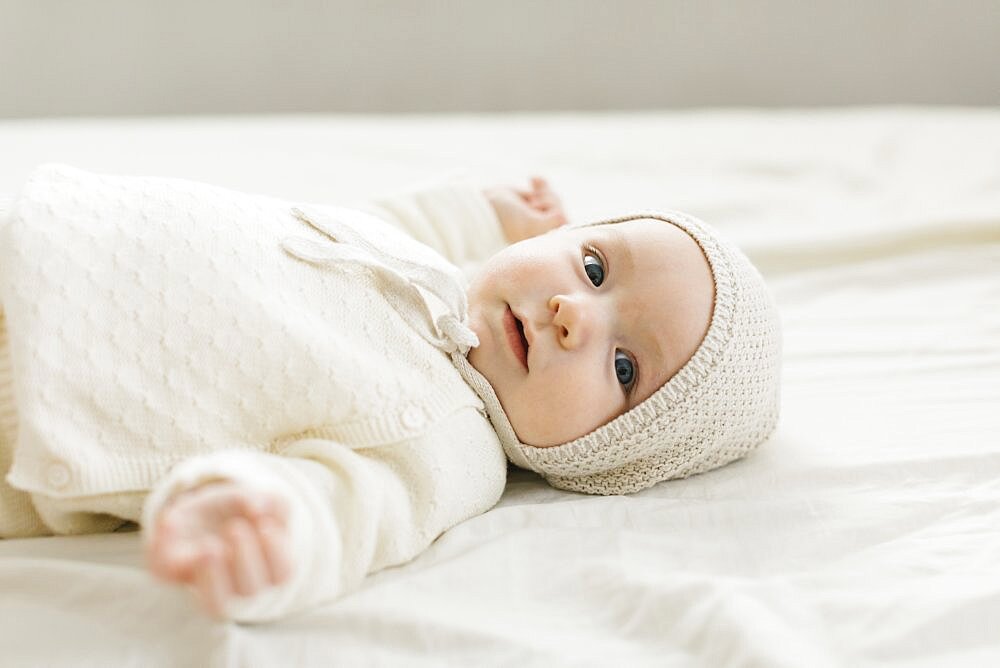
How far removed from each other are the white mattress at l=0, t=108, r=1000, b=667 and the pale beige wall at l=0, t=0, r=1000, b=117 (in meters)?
0.58

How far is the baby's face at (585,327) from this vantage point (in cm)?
99

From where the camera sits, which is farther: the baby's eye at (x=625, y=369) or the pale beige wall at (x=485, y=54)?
the pale beige wall at (x=485, y=54)

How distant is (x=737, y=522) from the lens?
95 cm

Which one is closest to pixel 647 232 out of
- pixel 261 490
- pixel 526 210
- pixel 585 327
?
pixel 585 327

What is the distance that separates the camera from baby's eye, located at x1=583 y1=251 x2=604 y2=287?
41.8 inches

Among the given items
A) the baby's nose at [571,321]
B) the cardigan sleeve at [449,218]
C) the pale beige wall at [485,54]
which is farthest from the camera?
the pale beige wall at [485,54]

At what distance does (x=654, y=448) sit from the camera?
101cm

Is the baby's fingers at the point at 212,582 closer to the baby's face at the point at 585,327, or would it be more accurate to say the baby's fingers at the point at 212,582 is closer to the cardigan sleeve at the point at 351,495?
the cardigan sleeve at the point at 351,495

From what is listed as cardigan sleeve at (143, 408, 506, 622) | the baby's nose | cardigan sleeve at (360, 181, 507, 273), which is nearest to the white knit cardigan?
cardigan sleeve at (143, 408, 506, 622)

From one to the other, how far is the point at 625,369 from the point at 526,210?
450mm

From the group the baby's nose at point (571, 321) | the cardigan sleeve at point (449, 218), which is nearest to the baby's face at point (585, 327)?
the baby's nose at point (571, 321)

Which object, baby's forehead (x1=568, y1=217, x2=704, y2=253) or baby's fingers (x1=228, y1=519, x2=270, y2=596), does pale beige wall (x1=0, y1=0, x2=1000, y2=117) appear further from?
baby's fingers (x1=228, y1=519, x2=270, y2=596)

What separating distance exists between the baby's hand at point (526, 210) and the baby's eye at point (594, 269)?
0.32m

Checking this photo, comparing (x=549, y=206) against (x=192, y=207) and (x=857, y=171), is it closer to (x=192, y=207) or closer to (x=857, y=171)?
(x=192, y=207)
